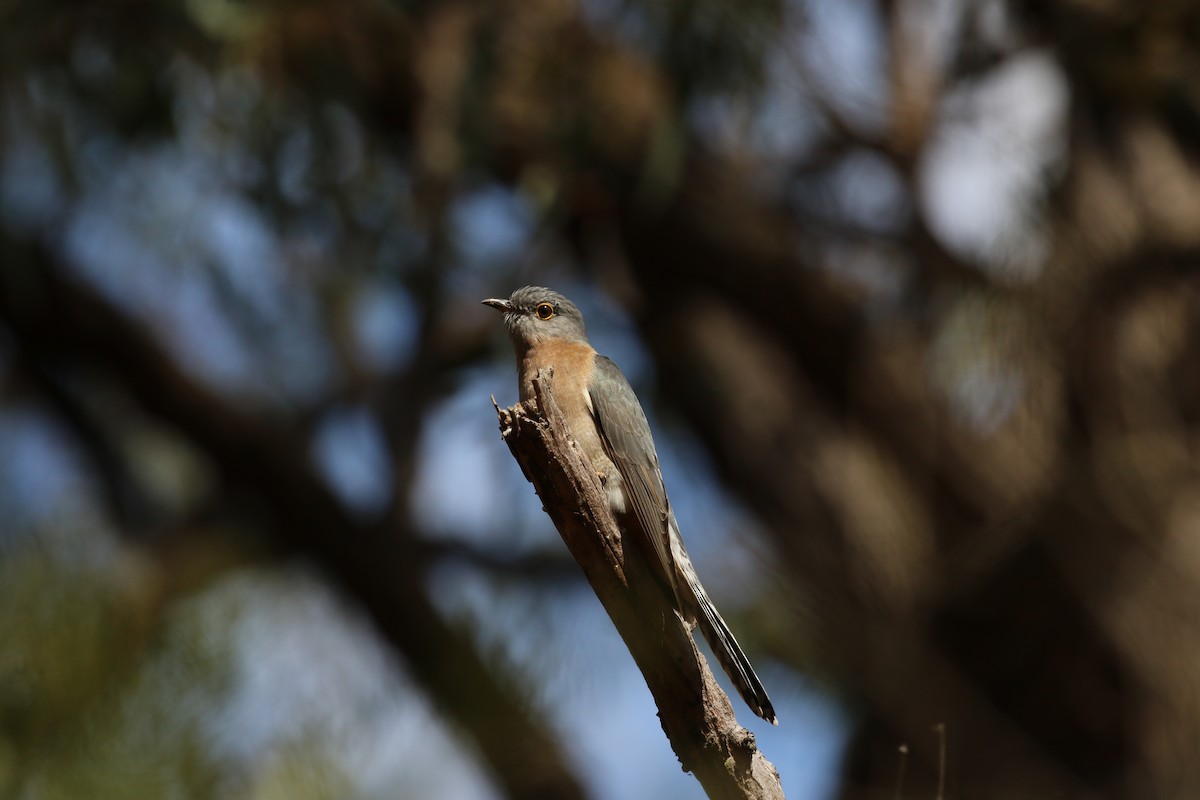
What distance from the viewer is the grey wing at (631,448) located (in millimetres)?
3865

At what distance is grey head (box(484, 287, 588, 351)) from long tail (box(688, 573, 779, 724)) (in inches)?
69.4

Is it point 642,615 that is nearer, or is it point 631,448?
point 642,615

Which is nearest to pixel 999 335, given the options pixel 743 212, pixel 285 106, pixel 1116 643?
pixel 1116 643

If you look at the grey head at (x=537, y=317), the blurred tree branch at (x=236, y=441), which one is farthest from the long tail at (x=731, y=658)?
the blurred tree branch at (x=236, y=441)

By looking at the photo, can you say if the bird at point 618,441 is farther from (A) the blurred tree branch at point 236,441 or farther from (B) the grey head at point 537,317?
(A) the blurred tree branch at point 236,441

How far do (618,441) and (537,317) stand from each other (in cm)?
117

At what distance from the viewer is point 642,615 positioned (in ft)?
11.1

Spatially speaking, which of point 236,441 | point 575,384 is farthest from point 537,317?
point 236,441

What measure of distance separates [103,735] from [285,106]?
588cm

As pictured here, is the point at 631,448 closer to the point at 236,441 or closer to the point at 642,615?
the point at 642,615

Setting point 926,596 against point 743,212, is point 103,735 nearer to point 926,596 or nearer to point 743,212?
point 926,596

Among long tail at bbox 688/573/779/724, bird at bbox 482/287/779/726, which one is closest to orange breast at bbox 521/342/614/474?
bird at bbox 482/287/779/726

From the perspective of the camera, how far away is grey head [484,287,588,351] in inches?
209

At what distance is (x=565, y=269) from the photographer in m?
8.37
